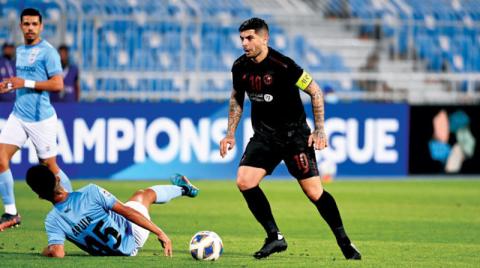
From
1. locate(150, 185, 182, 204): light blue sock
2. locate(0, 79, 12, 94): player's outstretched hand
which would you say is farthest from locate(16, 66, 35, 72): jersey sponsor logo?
locate(150, 185, 182, 204): light blue sock

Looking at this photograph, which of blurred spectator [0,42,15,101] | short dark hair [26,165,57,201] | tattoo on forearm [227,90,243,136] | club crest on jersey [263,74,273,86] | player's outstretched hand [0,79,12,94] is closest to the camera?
short dark hair [26,165,57,201]

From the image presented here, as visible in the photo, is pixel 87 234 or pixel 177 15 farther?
pixel 177 15

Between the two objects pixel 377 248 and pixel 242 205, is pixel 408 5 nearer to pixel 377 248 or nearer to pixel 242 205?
pixel 242 205

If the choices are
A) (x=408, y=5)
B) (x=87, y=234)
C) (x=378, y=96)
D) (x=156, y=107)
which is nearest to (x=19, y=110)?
(x=87, y=234)

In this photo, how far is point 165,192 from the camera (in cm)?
1034

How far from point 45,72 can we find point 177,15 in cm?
1292

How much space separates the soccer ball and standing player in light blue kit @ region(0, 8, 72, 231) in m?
2.58

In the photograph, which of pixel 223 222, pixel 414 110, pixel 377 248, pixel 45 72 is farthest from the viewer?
pixel 414 110

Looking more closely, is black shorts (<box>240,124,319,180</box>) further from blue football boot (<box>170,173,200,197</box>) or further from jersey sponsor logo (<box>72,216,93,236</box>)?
jersey sponsor logo (<box>72,216,93,236</box>)

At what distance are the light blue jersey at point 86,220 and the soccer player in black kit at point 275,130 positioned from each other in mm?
1136

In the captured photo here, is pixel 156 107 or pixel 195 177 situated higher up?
pixel 156 107

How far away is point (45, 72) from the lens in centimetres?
1170

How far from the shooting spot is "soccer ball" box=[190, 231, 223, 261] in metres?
9.32

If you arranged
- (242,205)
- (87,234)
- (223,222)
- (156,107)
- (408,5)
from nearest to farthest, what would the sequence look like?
1. (87,234)
2. (223,222)
3. (242,205)
4. (156,107)
5. (408,5)
